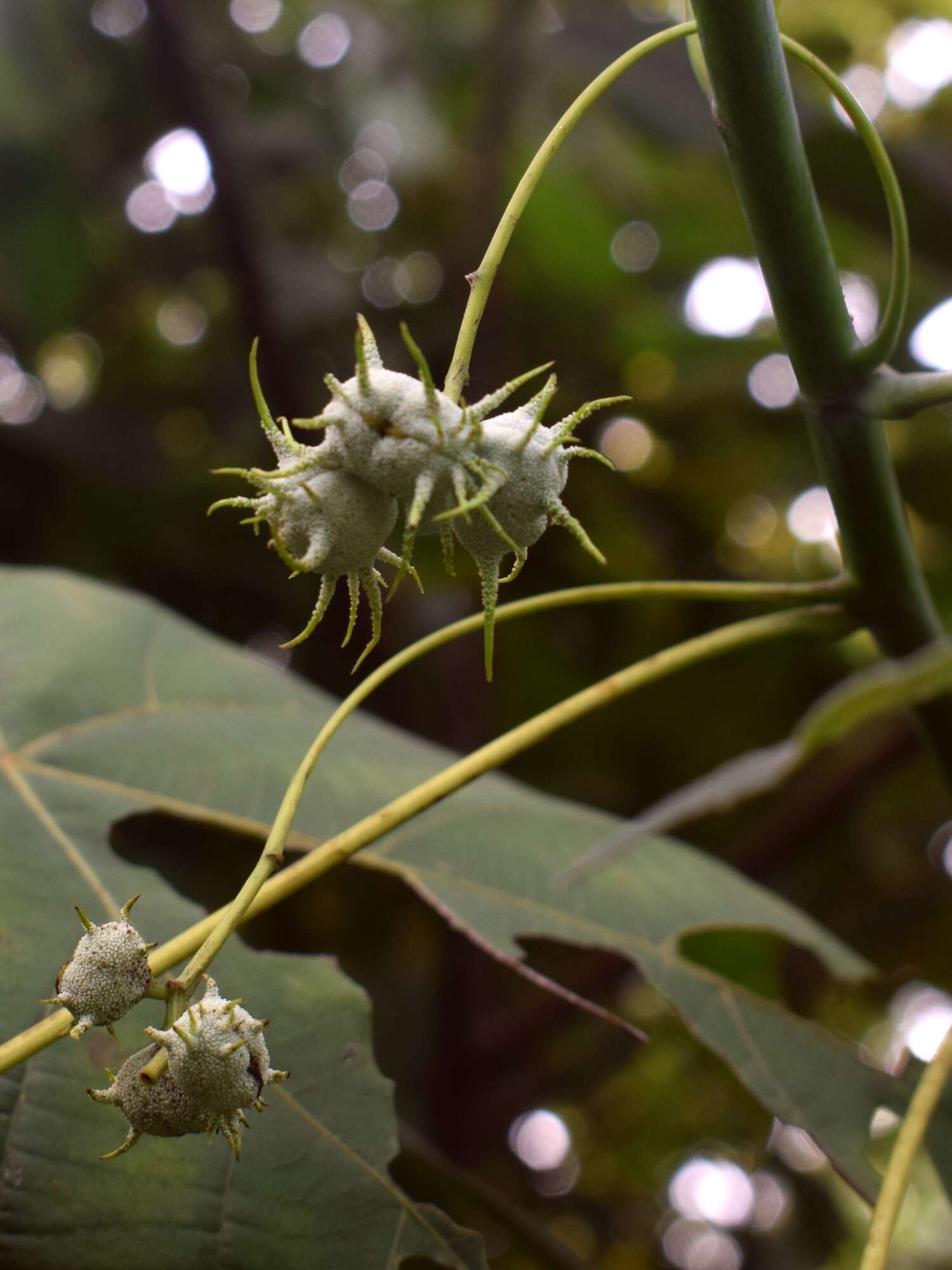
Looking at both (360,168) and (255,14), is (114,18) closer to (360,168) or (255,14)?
(255,14)

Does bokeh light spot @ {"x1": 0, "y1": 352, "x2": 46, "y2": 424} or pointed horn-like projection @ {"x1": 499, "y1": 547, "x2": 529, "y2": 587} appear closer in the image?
pointed horn-like projection @ {"x1": 499, "y1": 547, "x2": 529, "y2": 587}

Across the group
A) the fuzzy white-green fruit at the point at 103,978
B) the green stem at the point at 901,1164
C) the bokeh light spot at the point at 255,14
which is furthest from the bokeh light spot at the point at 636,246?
the fuzzy white-green fruit at the point at 103,978

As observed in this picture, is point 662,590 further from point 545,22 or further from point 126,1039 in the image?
point 545,22

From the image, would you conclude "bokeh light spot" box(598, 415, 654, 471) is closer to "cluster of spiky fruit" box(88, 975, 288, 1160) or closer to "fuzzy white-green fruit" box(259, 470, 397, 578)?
"fuzzy white-green fruit" box(259, 470, 397, 578)

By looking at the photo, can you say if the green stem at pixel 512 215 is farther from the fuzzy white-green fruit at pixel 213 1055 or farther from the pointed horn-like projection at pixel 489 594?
the fuzzy white-green fruit at pixel 213 1055

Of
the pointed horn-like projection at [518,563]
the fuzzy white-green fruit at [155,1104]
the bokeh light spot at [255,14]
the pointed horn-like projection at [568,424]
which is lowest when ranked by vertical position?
the fuzzy white-green fruit at [155,1104]

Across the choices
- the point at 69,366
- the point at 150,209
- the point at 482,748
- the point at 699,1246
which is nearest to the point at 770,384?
the point at 150,209

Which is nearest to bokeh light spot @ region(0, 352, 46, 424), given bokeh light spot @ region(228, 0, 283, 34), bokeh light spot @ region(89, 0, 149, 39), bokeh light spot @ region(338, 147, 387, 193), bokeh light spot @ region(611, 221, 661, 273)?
bokeh light spot @ region(89, 0, 149, 39)
